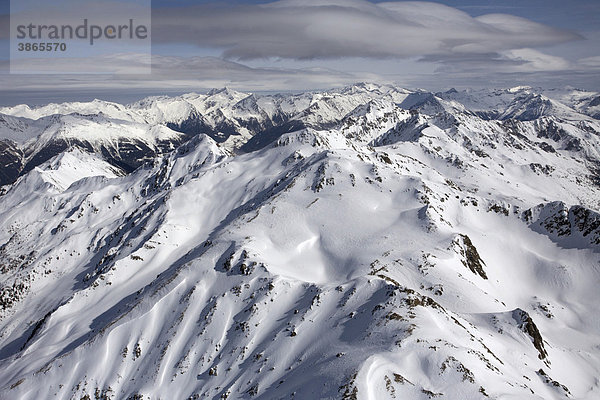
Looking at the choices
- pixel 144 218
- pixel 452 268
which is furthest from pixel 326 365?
pixel 144 218

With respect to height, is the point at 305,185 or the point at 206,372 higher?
the point at 305,185

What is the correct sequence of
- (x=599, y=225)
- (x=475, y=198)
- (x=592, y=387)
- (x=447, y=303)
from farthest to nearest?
(x=475, y=198) → (x=599, y=225) → (x=447, y=303) → (x=592, y=387)

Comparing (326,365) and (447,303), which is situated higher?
(326,365)

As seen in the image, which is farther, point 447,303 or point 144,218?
point 144,218

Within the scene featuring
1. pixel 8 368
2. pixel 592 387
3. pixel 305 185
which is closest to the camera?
pixel 592 387

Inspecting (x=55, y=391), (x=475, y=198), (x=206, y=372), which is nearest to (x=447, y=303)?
(x=206, y=372)

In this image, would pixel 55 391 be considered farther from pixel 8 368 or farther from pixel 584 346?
pixel 584 346

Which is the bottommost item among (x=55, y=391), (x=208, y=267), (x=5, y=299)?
(x=5, y=299)

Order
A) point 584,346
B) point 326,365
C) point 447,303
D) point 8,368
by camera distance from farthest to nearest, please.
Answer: point 8,368, point 584,346, point 447,303, point 326,365

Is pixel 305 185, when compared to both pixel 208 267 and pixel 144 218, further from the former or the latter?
pixel 144 218
